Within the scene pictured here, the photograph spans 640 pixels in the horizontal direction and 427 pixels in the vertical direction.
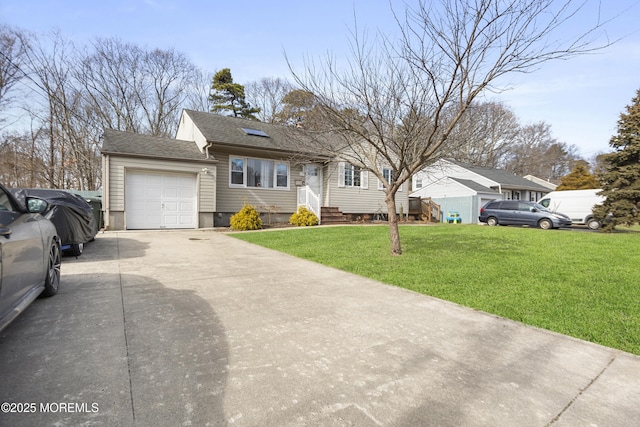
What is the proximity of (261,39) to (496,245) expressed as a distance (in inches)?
336

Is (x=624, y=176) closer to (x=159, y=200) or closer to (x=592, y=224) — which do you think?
(x=592, y=224)

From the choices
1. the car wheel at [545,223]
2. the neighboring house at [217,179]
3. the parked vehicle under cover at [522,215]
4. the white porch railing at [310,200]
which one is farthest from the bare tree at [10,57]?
the car wheel at [545,223]

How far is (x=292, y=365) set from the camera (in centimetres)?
229

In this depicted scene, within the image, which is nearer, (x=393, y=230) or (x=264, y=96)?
(x=393, y=230)

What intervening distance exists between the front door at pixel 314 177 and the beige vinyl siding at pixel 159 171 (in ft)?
15.8

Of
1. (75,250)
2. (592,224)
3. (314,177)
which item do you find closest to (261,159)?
(314,177)

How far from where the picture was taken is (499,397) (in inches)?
77.6

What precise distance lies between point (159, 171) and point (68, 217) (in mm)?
6445

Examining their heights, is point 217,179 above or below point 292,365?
above

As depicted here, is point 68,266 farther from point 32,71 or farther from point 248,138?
point 32,71

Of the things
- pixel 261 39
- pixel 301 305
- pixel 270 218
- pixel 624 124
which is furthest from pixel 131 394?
pixel 624 124

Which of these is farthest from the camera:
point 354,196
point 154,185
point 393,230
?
point 354,196

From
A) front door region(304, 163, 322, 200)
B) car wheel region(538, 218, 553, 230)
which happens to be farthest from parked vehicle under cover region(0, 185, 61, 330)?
car wheel region(538, 218, 553, 230)

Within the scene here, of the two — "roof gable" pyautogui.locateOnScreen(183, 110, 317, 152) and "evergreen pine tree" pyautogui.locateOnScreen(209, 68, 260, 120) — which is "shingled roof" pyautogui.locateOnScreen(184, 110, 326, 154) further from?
"evergreen pine tree" pyautogui.locateOnScreen(209, 68, 260, 120)
